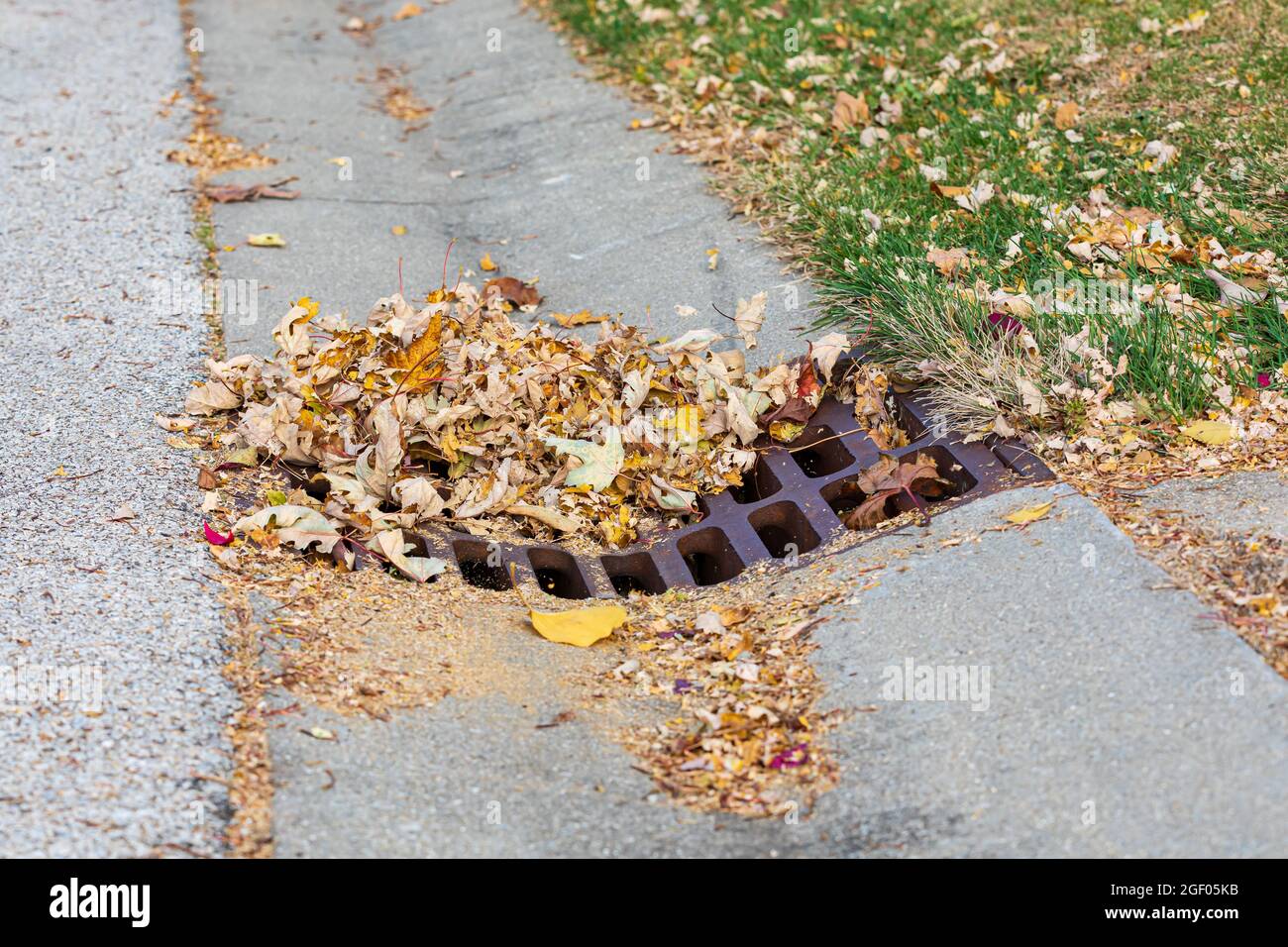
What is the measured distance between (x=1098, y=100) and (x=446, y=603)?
372cm

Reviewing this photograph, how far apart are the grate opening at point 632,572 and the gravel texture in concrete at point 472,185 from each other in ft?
3.29

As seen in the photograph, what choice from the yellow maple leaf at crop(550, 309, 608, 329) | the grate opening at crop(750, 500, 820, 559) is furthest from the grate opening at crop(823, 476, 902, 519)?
the yellow maple leaf at crop(550, 309, 608, 329)

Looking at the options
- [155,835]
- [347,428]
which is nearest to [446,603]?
[347,428]

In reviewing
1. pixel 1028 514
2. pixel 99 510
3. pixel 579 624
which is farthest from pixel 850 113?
pixel 99 510

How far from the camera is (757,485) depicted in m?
3.43

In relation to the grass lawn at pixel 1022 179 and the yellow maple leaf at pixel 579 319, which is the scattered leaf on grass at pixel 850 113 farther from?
the yellow maple leaf at pixel 579 319

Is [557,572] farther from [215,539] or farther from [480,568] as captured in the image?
[215,539]

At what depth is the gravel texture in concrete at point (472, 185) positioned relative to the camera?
14.6ft

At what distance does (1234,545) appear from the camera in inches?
102

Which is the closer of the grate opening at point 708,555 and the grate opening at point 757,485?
the grate opening at point 708,555

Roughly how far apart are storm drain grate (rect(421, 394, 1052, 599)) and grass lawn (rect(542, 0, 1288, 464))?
0.13m

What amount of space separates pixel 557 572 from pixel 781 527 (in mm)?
628

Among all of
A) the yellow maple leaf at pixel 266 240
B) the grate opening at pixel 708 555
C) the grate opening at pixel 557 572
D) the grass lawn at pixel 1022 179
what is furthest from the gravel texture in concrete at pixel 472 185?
the grate opening at pixel 557 572
